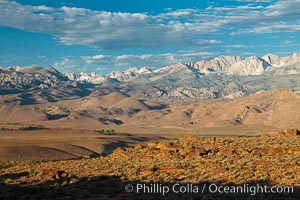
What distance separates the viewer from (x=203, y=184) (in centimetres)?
2430

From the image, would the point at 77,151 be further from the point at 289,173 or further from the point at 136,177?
the point at 289,173

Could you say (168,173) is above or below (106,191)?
above

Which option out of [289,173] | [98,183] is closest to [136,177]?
[98,183]

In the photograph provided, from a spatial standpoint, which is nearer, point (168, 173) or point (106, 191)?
point (106, 191)

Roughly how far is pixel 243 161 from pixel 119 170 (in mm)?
8856

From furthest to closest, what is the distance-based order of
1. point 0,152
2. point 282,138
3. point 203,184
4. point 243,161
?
point 0,152
point 282,138
point 243,161
point 203,184

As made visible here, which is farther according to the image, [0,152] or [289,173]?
[0,152]

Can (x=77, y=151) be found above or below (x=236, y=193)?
below

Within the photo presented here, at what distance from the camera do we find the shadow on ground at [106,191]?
2131 cm

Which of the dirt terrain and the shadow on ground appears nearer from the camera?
the shadow on ground

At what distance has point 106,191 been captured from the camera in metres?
24.2

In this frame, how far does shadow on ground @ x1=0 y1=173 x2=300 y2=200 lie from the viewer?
21.3 metres

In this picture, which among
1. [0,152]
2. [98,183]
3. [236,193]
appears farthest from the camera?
[0,152]

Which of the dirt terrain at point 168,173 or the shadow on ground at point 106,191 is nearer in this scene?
the shadow on ground at point 106,191
